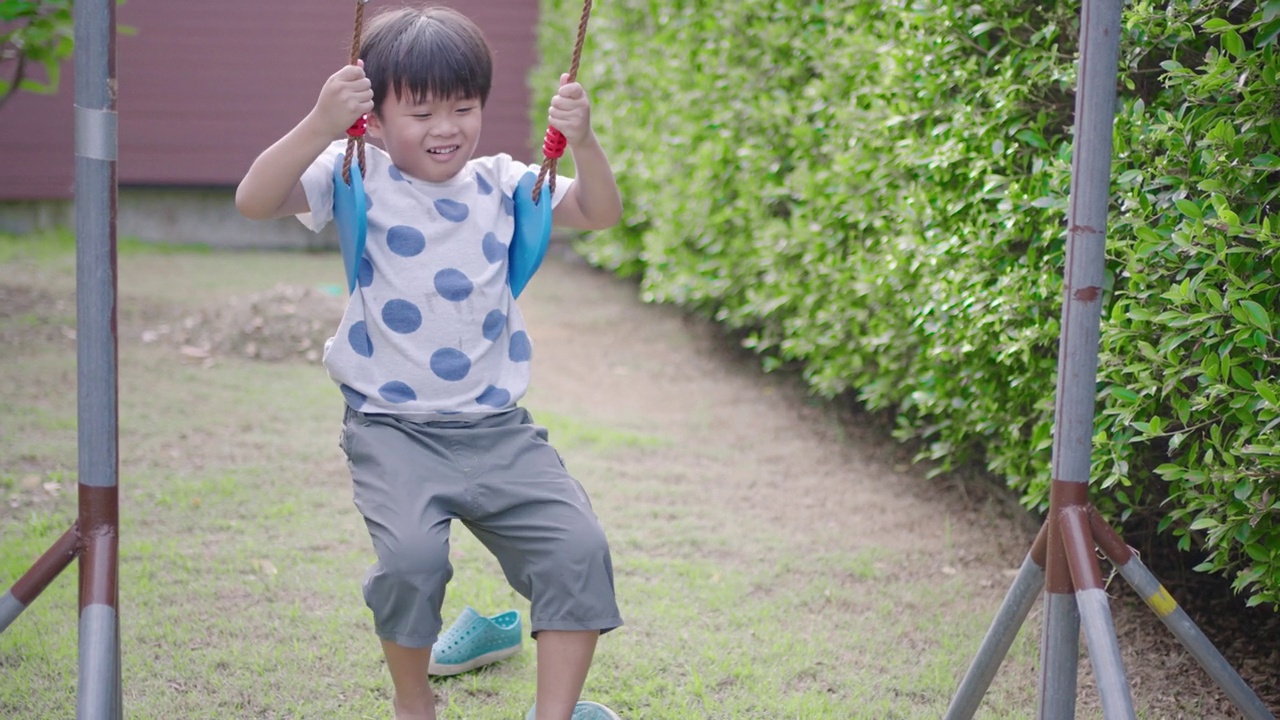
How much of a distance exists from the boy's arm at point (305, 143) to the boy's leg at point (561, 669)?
0.99m

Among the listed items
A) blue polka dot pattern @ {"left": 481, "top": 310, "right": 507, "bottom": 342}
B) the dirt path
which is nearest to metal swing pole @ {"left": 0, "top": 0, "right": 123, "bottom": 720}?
blue polka dot pattern @ {"left": 481, "top": 310, "right": 507, "bottom": 342}

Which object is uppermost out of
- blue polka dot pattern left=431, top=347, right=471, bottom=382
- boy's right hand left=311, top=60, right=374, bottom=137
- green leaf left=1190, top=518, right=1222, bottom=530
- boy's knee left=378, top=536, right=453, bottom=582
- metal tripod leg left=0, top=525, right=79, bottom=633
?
boy's right hand left=311, top=60, right=374, bottom=137

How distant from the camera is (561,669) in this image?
94.7 inches

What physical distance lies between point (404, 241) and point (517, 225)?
26 centimetres

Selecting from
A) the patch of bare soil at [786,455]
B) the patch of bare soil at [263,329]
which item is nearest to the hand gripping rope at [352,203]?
the patch of bare soil at [786,455]

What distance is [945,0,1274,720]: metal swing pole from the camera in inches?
84.6

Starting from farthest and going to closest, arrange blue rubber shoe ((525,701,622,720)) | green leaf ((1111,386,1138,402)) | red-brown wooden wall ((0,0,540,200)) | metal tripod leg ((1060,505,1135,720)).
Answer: red-brown wooden wall ((0,0,540,200)), green leaf ((1111,386,1138,402)), blue rubber shoe ((525,701,622,720)), metal tripod leg ((1060,505,1135,720))

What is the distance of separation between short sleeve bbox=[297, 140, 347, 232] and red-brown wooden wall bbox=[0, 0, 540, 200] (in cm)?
794

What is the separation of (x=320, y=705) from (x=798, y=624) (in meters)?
1.33

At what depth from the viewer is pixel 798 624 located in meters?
3.37

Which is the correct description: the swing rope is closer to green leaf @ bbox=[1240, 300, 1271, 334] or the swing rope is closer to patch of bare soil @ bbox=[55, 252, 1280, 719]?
green leaf @ bbox=[1240, 300, 1271, 334]

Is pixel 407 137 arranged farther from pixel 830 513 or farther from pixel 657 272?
pixel 657 272

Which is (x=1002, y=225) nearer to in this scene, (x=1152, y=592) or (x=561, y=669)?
(x=1152, y=592)

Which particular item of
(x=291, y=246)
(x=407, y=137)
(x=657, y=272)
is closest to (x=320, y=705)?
(x=407, y=137)
